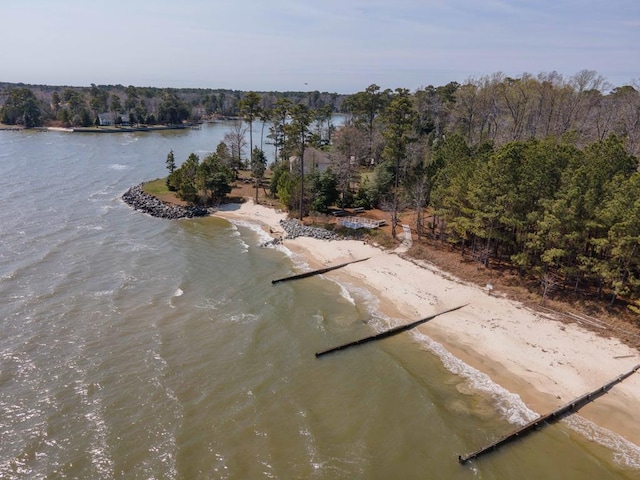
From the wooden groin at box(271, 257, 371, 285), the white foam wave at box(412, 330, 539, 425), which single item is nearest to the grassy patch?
the wooden groin at box(271, 257, 371, 285)

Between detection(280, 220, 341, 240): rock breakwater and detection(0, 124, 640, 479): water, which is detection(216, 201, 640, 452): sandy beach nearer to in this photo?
detection(0, 124, 640, 479): water

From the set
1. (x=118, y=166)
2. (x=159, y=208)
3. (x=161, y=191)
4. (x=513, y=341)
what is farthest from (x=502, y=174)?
(x=118, y=166)

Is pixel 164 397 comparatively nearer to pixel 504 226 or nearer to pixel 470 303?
pixel 470 303

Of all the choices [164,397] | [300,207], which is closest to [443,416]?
[164,397]

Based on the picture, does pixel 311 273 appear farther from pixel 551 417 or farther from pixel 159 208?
pixel 159 208

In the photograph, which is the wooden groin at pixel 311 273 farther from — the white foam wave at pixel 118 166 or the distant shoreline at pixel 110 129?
the distant shoreline at pixel 110 129
